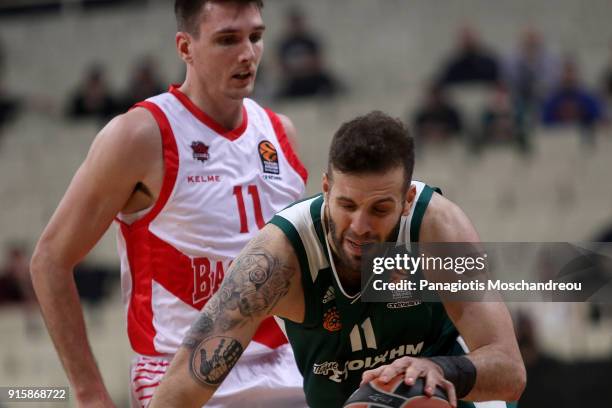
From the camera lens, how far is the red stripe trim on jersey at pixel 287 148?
5.32m

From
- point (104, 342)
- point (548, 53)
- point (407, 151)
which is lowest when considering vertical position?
point (104, 342)

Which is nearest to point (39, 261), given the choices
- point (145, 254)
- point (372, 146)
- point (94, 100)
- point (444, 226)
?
point (145, 254)

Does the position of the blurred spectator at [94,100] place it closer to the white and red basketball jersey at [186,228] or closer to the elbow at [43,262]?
the white and red basketball jersey at [186,228]

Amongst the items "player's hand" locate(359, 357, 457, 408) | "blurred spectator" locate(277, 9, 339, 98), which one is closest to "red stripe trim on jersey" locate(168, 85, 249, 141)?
"player's hand" locate(359, 357, 457, 408)

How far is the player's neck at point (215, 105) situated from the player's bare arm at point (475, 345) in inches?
49.7

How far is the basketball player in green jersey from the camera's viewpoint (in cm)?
396

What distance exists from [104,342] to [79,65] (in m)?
5.89

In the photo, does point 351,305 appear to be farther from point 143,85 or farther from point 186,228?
point 143,85

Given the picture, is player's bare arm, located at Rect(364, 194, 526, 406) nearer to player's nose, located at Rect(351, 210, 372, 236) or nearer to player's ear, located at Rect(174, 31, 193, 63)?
player's nose, located at Rect(351, 210, 372, 236)

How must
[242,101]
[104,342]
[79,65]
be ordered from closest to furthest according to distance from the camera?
[242,101], [104,342], [79,65]

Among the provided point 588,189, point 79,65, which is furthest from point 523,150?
point 79,65

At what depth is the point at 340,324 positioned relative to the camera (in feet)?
14.2

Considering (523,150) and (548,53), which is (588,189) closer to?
(523,150)

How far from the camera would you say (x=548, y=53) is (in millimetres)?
13180
